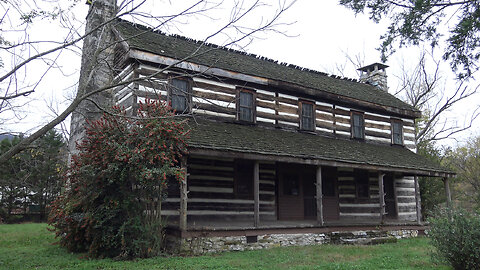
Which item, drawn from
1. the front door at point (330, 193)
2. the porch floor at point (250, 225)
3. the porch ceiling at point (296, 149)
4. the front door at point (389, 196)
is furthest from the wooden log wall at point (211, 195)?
the front door at point (389, 196)

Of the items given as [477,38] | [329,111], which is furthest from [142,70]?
[477,38]

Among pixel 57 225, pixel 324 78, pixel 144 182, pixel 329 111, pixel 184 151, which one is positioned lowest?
pixel 57 225

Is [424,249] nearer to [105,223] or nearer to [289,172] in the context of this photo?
[289,172]

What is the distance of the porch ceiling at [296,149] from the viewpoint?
12.0 m

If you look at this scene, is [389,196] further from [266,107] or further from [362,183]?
[266,107]

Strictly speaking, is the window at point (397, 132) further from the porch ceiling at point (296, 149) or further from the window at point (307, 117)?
the window at point (307, 117)

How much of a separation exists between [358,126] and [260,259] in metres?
10.9

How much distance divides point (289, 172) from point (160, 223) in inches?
276

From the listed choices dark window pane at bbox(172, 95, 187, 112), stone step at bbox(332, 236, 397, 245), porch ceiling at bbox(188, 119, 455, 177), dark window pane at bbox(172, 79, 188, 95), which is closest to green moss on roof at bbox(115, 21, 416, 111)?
dark window pane at bbox(172, 79, 188, 95)

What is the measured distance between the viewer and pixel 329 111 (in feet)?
59.1

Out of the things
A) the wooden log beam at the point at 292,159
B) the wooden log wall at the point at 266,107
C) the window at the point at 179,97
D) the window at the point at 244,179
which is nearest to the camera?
the wooden log beam at the point at 292,159

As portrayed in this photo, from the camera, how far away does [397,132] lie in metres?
20.5

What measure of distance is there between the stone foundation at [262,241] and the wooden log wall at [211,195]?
1711 millimetres

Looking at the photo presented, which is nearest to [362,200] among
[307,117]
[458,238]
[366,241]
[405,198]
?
[405,198]
